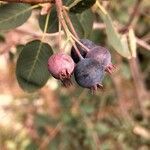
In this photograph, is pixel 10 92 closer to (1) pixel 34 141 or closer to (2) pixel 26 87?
(1) pixel 34 141

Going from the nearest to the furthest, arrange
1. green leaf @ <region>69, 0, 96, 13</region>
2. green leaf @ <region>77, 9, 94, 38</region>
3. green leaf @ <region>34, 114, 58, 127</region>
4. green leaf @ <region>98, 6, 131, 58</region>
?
green leaf @ <region>69, 0, 96, 13</region>
green leaf @ <region>98, 6, 131, 58</region>
green leaf @ <region>77, 9, 94, 38</region>
green leaf @ <region>34, 114, 58, 127</region>

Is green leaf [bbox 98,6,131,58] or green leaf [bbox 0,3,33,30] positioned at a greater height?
green leaf [bbox 0,3,33,30]

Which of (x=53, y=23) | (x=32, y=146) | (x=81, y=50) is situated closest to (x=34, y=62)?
(x=53, y=23)

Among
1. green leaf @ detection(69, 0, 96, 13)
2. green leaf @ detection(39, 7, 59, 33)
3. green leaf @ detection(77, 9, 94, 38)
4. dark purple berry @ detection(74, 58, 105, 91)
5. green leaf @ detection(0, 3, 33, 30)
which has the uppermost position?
green leaf @ detection(69, 0, 96, 13)

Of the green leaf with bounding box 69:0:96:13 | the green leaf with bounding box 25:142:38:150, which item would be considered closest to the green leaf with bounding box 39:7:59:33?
the green leaf with bounding box 69:0:96:13

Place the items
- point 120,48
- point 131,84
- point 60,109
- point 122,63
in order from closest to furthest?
point 120,48, point 60,109, point 122,63, point 131,84

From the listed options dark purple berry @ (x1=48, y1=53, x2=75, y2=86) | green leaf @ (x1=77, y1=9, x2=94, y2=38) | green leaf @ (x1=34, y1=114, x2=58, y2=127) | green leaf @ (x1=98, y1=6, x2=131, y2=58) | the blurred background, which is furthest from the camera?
green leaf @ (x1=34, y1=114, x2=58, y2=127)

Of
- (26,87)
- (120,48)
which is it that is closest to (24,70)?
(26,87)

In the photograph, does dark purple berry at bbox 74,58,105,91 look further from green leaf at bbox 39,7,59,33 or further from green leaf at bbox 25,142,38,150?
green leaf at bbox 25,142,38,150

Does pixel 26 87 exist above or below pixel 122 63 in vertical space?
above
